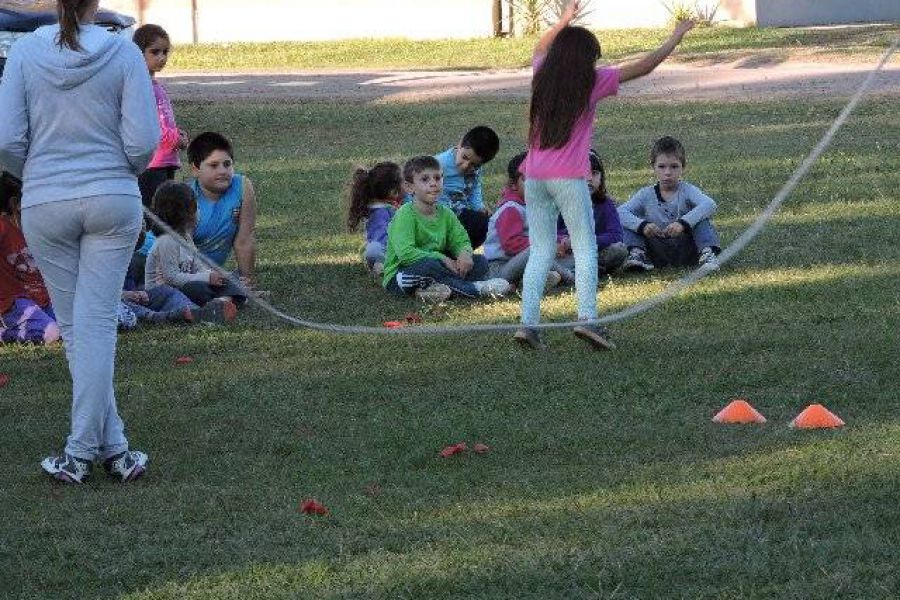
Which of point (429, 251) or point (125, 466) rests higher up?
point (429, 251)

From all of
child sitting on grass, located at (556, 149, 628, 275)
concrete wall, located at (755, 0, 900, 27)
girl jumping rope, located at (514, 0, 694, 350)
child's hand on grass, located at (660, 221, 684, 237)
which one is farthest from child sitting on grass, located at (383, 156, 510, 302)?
concrete wall, located at (755, 0, 900, 27)

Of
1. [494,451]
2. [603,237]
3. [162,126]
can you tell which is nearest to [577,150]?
[494,451]

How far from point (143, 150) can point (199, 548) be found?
149 cm

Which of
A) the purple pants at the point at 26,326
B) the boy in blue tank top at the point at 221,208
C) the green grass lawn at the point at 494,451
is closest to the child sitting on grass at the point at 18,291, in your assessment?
the purple pants at the point at 26,326

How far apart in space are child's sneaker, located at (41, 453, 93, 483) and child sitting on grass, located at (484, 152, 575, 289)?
170 inches

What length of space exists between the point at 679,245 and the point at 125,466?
5.11m

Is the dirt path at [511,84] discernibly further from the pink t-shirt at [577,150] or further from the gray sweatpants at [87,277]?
the gray sweatpants at [87,277]

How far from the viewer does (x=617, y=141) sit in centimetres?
1747

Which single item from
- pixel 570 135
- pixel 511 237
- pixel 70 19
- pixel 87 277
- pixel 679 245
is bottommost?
pixel 679 245

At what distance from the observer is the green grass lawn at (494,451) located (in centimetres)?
519

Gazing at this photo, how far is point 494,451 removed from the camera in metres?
6.56

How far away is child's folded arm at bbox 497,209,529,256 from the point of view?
1039 cm

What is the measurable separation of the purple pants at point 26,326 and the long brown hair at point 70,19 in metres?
3.16

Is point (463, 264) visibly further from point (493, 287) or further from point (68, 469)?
point (68, 469)
